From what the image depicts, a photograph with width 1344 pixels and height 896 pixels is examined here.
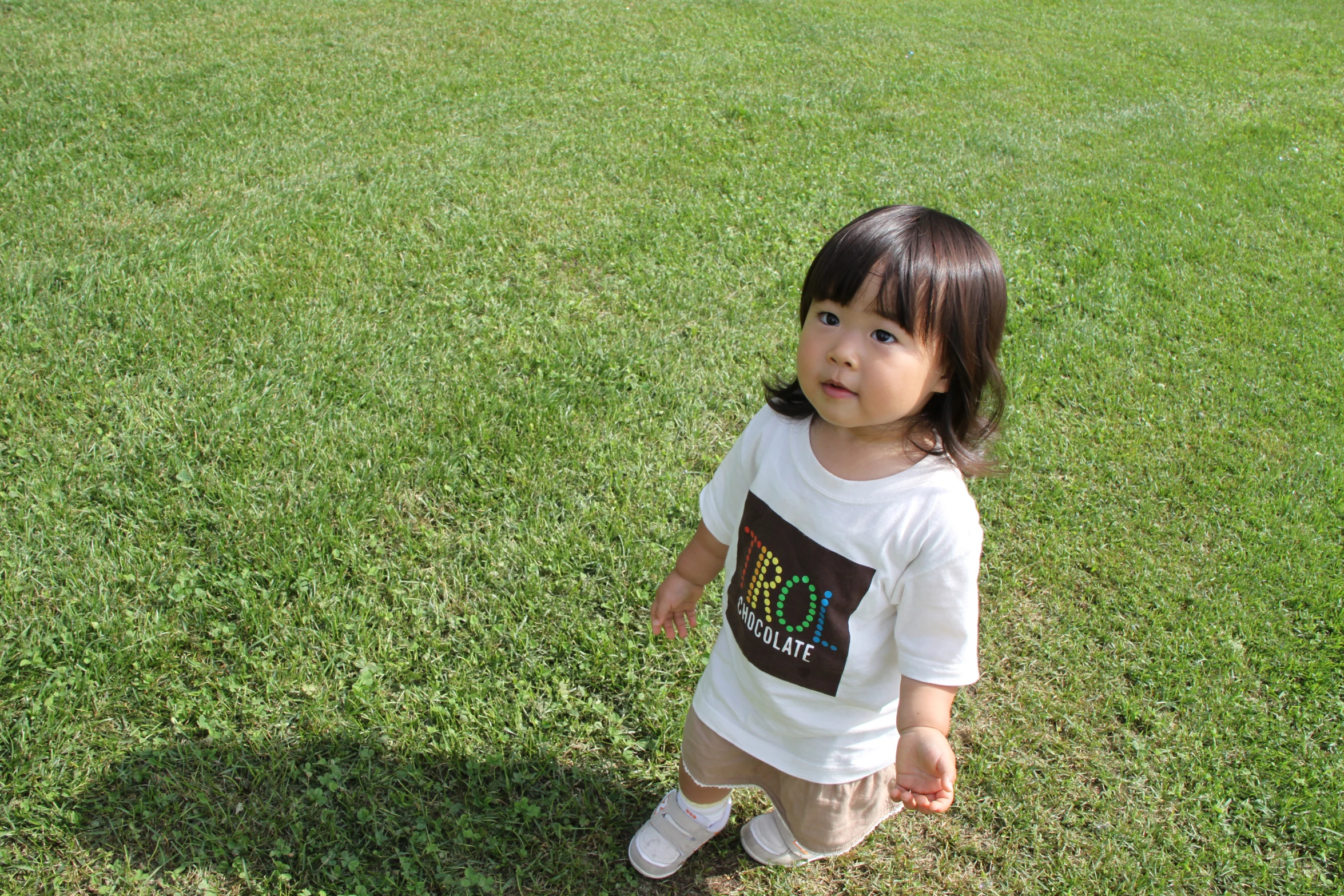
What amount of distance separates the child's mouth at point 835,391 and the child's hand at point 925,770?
1.91ft

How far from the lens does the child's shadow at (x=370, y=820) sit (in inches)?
86.2

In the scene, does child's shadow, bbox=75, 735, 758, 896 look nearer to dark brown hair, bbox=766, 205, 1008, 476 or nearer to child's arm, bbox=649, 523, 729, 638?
child's arm, bbox=649, 523, 729, 638

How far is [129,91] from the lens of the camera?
236 inches

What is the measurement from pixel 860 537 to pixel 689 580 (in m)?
0.57

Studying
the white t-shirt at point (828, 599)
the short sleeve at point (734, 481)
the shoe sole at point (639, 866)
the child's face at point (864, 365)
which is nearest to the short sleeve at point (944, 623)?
the white t-shirt at point (828, 599)

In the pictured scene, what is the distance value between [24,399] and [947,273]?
3207 millimetres

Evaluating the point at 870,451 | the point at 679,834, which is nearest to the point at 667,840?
the point at 679,834

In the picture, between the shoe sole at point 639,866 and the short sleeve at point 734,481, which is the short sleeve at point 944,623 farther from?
the shoe sole at point 639,866

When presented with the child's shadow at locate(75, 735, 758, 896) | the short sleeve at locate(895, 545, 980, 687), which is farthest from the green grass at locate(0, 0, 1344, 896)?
the short sleeve at locate(895, 545, 980, 687)

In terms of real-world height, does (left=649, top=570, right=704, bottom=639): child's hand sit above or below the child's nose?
below

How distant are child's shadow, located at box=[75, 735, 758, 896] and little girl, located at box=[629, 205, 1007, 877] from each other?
1.48 ft

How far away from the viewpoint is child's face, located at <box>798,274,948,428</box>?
1597mm

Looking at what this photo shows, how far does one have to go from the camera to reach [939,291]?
5.24ft

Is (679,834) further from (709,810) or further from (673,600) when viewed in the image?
(673,600)
